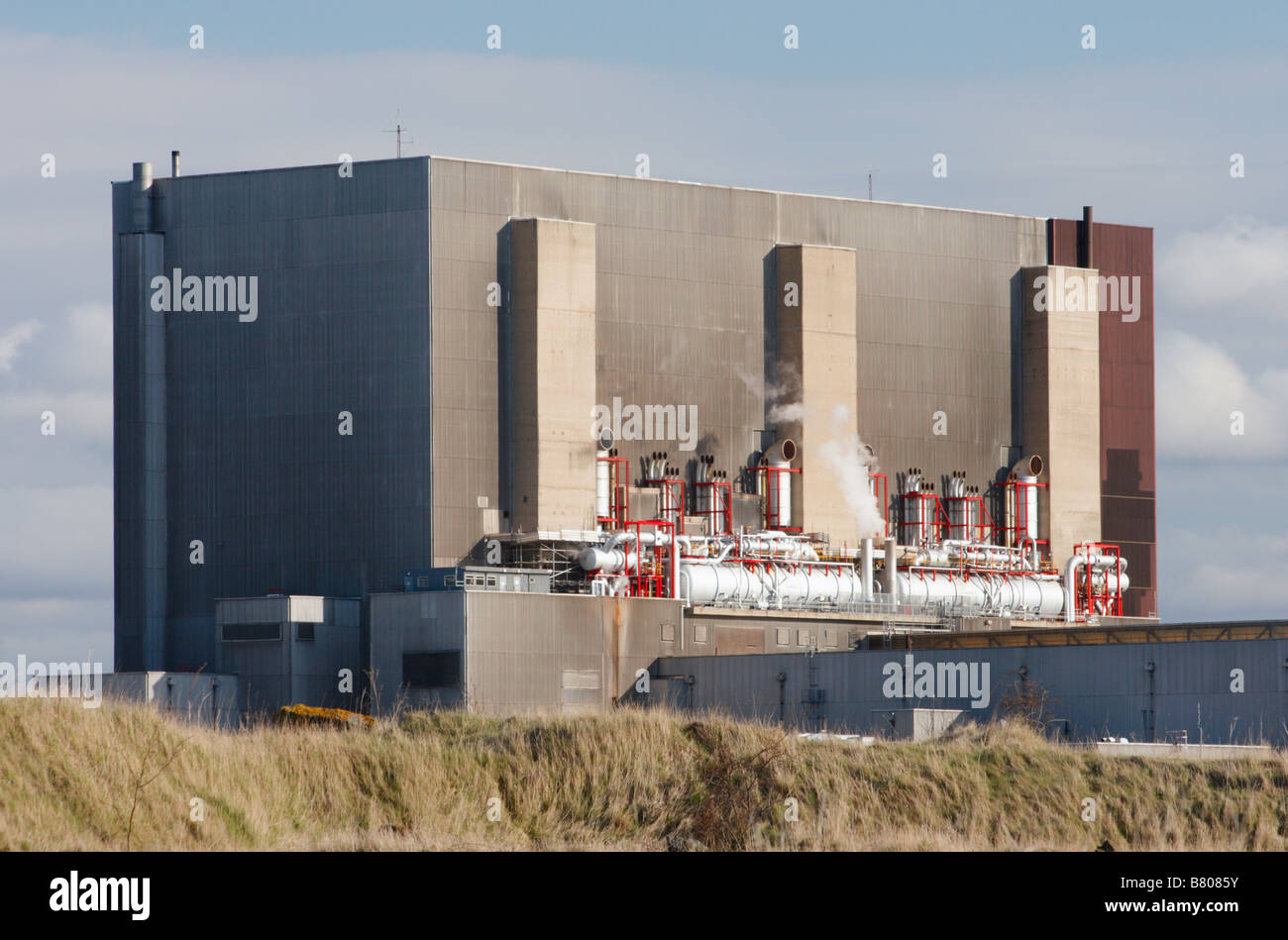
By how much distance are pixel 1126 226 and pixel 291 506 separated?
3988 centimetres

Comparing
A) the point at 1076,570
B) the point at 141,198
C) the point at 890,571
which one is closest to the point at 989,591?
the point at 1076,570

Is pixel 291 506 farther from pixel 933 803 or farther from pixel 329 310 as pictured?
pixel 933 803

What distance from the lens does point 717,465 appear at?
248ft

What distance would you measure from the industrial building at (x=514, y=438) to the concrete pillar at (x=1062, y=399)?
3028mm

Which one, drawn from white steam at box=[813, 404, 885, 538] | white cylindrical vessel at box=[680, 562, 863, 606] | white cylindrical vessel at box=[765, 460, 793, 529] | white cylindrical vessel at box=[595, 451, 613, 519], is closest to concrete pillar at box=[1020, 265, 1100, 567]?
white steam at box=[813, 404, 885, 538]

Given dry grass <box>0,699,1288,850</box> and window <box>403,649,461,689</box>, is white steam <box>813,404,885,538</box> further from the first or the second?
dry grass <box>0,699,1288,850</box>

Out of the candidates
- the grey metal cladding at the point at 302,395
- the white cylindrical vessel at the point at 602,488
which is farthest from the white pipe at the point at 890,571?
the grey metal cladding at the point at 302,395

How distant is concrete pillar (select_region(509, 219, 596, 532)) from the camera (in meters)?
69.7

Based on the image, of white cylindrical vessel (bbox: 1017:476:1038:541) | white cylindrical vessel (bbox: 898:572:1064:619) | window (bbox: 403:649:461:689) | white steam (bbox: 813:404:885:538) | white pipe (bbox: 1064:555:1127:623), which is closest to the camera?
window (bbox: 403:649:461:689)

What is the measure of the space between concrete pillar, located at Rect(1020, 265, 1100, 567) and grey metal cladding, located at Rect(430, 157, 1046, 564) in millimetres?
1002

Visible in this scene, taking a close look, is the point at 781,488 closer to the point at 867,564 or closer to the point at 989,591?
the point at 867,564

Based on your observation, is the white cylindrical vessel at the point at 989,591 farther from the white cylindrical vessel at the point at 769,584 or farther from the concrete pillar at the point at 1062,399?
the concrete pillar at the point at 1062,399
